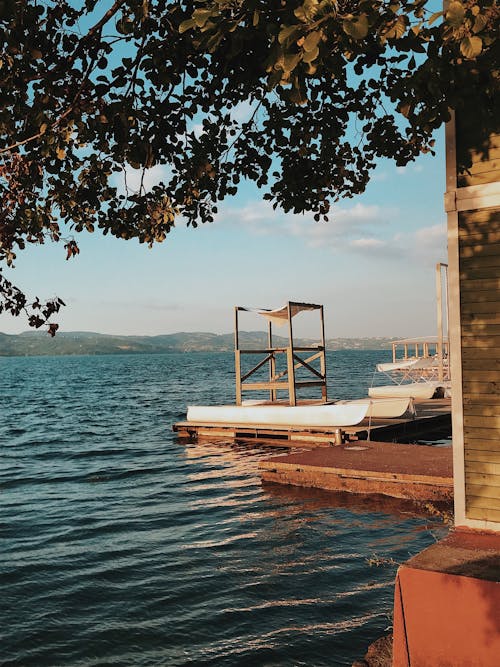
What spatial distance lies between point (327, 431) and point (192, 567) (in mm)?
11478

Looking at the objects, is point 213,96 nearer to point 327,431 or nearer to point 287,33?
point 287,33

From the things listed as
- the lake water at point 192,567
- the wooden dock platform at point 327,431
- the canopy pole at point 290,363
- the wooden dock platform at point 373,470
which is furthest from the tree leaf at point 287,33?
A: the canopy pole at point 290,363

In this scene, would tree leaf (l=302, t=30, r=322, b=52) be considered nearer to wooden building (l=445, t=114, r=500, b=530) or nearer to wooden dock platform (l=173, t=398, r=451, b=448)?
wooden building (l=445, t=114, r=500, b=530)

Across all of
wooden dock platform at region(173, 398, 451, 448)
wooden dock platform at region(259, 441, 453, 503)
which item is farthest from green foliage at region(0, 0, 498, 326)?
wooden dock platform at region(173, 398, 451, 448)

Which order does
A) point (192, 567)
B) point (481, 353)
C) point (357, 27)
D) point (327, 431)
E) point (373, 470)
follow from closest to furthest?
point (357, 27) → point (481, 353) → point (192, 567) → point (373, 470) → point (327, 431)

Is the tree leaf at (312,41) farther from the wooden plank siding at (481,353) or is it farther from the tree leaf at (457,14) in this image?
the wooden plank siding at (481,353)

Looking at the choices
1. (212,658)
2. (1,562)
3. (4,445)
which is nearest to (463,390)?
(212,658)

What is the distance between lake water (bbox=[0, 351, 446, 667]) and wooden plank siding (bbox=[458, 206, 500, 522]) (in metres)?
2.85

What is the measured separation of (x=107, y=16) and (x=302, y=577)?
8.96m

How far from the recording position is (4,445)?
30.6m

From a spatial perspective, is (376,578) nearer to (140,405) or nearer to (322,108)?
(322,108)

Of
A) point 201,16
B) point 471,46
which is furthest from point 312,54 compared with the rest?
point 471,46

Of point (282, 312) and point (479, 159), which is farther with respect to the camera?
point (282, 312)

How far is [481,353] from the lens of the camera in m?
7.09
